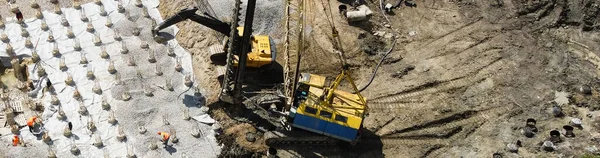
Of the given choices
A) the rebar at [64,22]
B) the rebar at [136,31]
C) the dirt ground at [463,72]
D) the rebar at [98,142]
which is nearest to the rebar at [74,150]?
the rebar at [98,142]

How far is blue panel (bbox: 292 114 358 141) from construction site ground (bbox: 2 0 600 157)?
0.94 meters

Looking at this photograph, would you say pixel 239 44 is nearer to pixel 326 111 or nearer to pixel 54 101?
pixel 326 111

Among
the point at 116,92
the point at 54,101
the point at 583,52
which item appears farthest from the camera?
the point at 583,52

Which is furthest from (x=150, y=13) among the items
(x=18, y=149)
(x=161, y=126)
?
(x=18, y=149)

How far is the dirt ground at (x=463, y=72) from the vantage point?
2339cm

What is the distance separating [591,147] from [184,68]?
44.9ft

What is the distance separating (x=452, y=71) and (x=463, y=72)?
15.4 inches

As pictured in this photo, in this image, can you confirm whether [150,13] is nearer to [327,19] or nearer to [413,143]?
[327,19]

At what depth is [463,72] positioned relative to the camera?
2581 centimetres

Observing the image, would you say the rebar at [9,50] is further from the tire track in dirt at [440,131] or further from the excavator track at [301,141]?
the tire track in dirt at [440,131]

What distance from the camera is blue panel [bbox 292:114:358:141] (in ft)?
71.6

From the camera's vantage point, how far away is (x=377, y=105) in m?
24.4

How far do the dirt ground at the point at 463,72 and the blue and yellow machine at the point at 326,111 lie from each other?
1080 mm

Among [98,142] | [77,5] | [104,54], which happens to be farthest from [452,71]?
[77,5]
